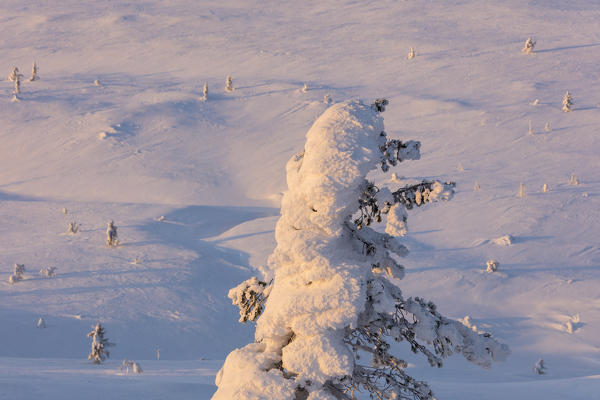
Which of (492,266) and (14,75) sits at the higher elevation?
(14,75)

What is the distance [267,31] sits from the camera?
39.0 meters

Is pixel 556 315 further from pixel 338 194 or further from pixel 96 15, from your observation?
pixel 96 15

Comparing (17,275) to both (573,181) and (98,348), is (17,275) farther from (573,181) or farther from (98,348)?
(573,181)

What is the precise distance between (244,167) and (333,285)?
70.5 ft

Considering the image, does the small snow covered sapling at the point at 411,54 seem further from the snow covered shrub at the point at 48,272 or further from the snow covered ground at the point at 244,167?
the snow covered shrub at the point at 48,272

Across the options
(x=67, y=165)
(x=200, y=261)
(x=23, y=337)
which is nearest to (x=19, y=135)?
(x=67, y=165)

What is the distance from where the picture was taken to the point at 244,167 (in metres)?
25.8

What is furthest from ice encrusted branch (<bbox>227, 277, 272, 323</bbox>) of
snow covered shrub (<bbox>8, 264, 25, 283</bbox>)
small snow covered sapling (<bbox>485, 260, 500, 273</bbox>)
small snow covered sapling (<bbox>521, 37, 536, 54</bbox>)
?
small snow covered sapling (<bbox>521, 37, 536, 54</bbox>)

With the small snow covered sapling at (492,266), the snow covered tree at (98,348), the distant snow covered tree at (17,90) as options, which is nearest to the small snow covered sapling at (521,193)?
the small snow covered sapling at (492,266)

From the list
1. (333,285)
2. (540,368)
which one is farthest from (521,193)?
(333,285)

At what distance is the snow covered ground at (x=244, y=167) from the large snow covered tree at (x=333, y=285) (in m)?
4.44

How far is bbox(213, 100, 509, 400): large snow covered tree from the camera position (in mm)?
4406

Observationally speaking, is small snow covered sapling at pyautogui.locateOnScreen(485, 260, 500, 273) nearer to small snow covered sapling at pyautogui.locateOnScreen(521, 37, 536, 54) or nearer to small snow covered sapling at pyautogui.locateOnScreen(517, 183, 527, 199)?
small snow covered sapling at pyautogui.locateOnScreen(517, 183, 527, 199)

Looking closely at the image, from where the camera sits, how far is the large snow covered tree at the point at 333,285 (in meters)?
4.41
